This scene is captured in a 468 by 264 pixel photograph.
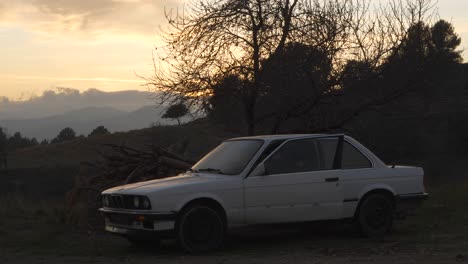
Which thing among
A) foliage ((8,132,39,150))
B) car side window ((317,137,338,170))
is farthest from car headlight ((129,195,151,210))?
foliage ((8,132,39,150))

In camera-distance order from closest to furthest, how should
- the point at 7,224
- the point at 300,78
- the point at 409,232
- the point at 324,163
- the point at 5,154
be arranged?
the point at 324,163
the point at 409,232
the point at 7,224
the point at 300,78
the point at 5,154

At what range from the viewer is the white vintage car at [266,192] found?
885 cm

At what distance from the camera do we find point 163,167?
45.2 ft

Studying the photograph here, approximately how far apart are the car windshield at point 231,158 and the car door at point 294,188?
28cm

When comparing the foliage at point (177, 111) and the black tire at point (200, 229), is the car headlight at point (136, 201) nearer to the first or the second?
the black tire at point (200, 229)

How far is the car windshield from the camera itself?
9555mm

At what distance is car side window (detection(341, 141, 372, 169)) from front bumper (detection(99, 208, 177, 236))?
298cm

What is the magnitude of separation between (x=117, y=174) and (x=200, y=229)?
551cm

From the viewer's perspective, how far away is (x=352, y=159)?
33.8ft

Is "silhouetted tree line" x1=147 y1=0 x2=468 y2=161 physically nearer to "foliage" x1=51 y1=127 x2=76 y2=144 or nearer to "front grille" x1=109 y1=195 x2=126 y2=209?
"front grille" x1=109 y1=195 x2=126 y2=209

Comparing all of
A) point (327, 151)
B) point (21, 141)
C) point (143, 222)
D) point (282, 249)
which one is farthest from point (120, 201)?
point (21, 141)

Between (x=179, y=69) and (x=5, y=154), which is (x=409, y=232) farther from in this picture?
(x=5, y=154)

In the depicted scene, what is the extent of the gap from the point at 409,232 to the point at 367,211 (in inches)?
44.4

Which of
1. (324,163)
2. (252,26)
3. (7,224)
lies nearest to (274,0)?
(252,26)
